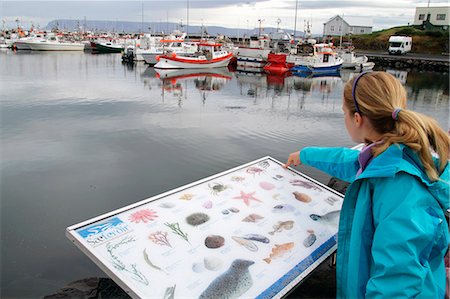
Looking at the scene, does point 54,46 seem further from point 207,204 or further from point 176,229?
point 176,229

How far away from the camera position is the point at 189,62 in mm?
28281

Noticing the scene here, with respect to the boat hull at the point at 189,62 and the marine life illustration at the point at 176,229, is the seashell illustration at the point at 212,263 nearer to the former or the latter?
the marine life illustration at the point at 176,229

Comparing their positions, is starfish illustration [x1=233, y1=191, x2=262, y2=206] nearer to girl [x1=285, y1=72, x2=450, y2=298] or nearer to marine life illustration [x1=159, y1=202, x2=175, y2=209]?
marine life illustration [x1=159, y1=202, x2=175, y2=209]

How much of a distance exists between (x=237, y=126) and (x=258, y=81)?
43.3 ft

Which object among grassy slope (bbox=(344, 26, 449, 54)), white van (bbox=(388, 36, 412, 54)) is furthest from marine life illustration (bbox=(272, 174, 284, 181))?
grassy slope (bbox=(344, 26, 449, 54))

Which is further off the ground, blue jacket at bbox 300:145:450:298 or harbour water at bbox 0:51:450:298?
blue jacket at bbox 300:145:450:298

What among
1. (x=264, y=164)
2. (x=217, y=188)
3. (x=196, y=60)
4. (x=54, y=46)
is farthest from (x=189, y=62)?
(x=217, y=188)

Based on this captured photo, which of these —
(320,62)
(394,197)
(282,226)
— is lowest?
(282,226)

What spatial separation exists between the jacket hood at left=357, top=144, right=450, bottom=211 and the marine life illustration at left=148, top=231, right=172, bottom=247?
1.23 metres

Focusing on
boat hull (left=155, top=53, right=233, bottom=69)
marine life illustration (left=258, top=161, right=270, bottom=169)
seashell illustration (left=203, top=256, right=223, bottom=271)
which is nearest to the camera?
seashell illustration (left=203, top=256, right=223, bottom=271)

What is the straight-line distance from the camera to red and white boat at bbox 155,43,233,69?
2681 cm

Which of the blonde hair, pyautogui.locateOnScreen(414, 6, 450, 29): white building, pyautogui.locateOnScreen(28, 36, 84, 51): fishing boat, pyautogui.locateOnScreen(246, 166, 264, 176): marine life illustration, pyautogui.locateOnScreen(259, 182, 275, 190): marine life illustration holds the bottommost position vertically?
pyautogui.locateOnScreen(259, 182, 275, 190): marine life illustration

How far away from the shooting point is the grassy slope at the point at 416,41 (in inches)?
1671

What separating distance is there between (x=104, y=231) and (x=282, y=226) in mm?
1143
